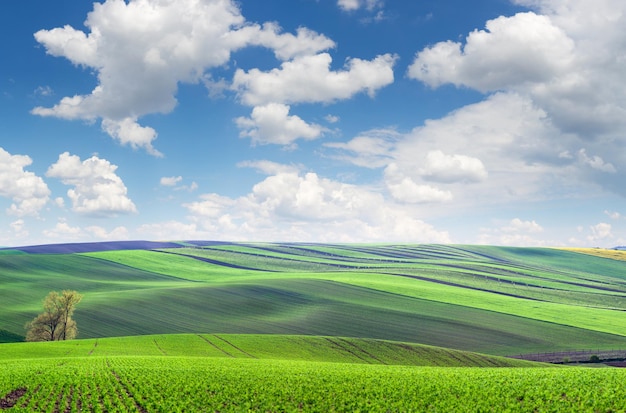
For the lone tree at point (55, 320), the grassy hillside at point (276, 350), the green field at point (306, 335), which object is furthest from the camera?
the lone tree at point (55, 320)

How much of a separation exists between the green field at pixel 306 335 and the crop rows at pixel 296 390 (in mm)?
128

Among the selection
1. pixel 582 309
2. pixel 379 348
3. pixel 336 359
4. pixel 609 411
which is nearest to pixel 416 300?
pixel 582 309

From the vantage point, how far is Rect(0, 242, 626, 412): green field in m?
25.4

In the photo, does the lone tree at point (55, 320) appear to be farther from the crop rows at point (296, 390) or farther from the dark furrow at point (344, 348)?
the dark furrow at point (344, 348)

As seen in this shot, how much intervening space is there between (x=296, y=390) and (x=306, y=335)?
4109 cm

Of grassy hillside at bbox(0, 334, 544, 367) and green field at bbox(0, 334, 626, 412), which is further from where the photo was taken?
grassy hillside at bbox(0, 334, 544, 367)

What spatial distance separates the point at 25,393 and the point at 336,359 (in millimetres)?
33584

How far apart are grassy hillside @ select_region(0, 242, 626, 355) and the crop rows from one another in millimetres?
42416

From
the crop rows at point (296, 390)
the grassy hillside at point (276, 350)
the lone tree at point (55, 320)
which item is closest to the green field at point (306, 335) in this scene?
the crop rows at point (296, 390)

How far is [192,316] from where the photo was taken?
83500mm

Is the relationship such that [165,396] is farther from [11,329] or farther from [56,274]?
[56,274]

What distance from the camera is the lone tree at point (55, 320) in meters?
67.2

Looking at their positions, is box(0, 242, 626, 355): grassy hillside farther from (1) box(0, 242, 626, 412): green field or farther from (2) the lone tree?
(2) the lone tree

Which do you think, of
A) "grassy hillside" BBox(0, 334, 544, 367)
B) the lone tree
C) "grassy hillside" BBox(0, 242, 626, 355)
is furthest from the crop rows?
"grassy hillside" BBox(0, 242, 626, 355)
